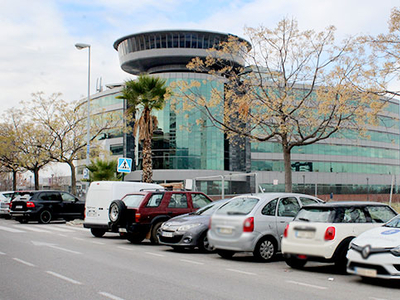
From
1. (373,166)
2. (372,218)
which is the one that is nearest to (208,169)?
(373,166)

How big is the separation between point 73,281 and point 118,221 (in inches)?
271

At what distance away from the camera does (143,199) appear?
16000mm

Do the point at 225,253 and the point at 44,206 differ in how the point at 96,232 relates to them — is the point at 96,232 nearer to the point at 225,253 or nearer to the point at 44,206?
the point at 44,206

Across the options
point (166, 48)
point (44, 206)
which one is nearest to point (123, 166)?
point (44, 206)

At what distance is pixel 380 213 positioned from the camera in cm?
1112

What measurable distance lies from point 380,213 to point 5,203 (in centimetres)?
2514

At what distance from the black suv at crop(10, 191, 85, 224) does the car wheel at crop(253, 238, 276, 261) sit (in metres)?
17.1

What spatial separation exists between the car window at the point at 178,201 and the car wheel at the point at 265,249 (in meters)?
5.03

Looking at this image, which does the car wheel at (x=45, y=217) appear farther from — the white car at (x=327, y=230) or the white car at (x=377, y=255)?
the white car at (x=377, y=255)

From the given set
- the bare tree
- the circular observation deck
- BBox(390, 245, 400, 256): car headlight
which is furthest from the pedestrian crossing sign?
the circular observation deck

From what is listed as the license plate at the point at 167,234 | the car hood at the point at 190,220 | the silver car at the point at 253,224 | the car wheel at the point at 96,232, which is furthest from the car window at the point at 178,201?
the car wheel at the point at 96,232

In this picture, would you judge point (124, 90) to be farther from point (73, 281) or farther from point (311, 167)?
point (311, 167)

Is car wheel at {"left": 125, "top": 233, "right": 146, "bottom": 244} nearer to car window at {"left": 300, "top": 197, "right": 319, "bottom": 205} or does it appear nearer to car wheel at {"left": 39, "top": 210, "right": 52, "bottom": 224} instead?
car window at {"left": 300, "top": 197, "right": 319, "bottom": 205}

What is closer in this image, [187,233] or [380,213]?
[380,213]
